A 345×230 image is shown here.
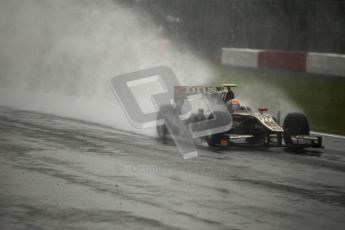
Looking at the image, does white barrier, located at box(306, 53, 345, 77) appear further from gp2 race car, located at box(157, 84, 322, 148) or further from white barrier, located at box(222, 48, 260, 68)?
gp2 race car, located at box(157, 84, 322, 148)

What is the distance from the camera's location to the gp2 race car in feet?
48.9

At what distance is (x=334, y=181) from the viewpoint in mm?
11875

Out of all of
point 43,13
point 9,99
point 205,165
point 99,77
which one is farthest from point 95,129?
point 43,13

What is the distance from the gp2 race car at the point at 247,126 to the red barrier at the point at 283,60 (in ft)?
43.5

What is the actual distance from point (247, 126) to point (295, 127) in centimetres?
85

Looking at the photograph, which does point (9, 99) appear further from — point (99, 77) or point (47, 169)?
point (47, 169)

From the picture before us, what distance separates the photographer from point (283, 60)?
2983 cm

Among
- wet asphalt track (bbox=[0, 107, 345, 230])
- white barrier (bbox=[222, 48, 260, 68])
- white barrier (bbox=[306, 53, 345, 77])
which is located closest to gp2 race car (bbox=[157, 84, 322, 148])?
wet asphalt track (bbox=[0, 107, 345, 230])

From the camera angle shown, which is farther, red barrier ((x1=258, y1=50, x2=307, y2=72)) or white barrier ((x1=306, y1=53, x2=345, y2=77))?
red barrier ((x1=258, y1=50, x2=307, y2=72))

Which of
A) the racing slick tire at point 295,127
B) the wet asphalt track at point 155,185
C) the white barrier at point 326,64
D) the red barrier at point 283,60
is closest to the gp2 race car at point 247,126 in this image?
the racing slick tire at point 295,127

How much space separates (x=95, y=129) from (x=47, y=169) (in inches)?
193

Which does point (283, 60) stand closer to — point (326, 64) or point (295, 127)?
point (326, 64)

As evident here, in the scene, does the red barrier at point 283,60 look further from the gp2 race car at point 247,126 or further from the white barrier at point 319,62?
the gp2 race car at point 247,126

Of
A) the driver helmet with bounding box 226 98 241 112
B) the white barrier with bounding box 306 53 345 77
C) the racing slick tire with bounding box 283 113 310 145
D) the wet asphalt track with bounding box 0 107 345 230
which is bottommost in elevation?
the wet asphalt track with bounding box 0 107 345 230
